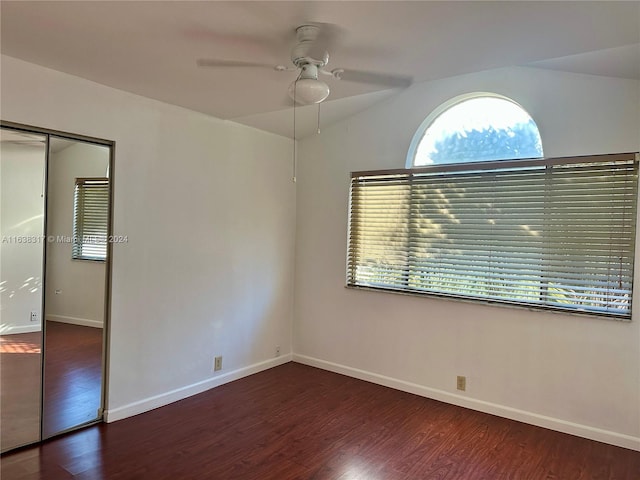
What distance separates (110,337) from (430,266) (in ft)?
8.97

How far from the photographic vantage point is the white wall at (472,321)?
2984mm

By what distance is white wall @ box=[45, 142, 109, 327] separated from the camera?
2.84 m

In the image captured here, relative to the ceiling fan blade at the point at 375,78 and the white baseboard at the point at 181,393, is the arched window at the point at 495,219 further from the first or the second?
the white baseboard at the point at 181,393

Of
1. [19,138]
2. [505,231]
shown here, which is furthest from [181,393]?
[505,231]

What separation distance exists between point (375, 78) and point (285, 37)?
87 cm

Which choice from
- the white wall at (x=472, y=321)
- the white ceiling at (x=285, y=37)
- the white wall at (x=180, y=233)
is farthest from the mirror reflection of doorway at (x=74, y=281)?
the white wall at (x=472, y=321)

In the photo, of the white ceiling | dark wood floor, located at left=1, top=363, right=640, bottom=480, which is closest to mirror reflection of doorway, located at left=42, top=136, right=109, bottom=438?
dark wood floor, located at left=1, top=363, right=640, bottom=480

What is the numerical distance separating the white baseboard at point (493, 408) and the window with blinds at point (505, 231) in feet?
2.86

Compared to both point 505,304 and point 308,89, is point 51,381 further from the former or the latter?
point 505,304

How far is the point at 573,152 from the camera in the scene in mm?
3102

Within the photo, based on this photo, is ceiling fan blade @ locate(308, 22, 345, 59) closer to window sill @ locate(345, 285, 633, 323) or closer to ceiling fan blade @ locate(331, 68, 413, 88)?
ceiling fan blade @ locate(331, 68, 413, 88)

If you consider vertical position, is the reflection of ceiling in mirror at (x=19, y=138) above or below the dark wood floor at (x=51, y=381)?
above

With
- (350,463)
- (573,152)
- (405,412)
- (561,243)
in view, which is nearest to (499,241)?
(561,243)

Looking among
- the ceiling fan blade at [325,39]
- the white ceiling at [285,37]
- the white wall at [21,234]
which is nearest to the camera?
the white ceiling at [285,37]
